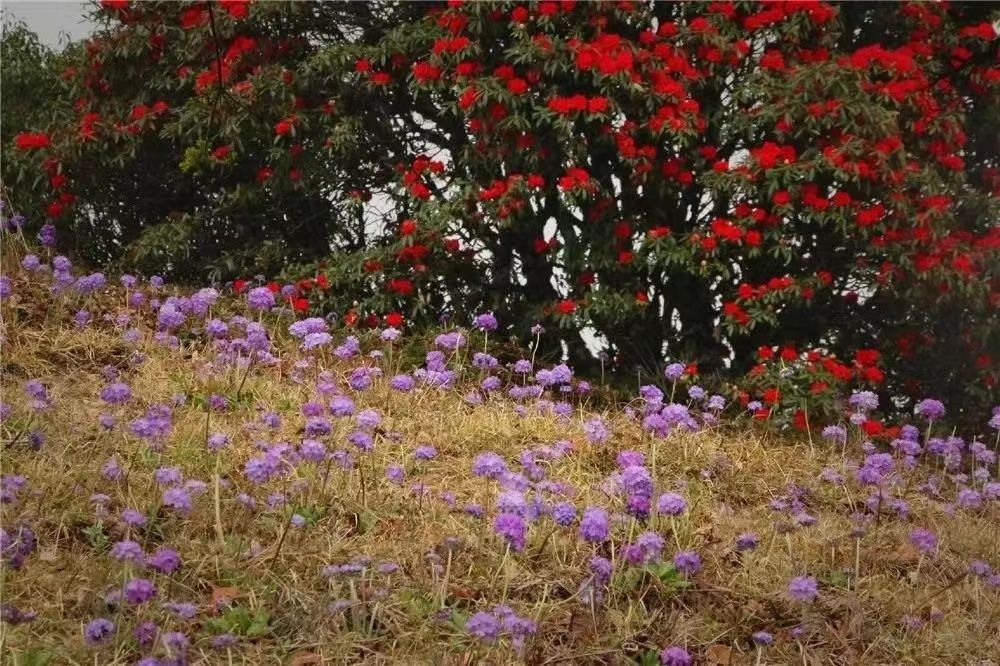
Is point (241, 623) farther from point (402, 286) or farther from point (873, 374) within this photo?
point (873, 374)

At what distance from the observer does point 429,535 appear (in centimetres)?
375

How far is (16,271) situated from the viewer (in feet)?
23.0

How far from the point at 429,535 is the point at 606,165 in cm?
400

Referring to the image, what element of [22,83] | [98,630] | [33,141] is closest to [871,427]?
[98,630]

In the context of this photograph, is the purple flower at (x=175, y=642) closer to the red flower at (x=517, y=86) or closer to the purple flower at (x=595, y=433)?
the purple flower at (x=595, y=433)

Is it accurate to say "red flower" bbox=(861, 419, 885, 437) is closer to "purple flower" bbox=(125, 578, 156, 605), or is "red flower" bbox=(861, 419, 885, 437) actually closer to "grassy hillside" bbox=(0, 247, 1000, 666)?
"grassy hillside" bbox=(0, 247, 1000, 666)

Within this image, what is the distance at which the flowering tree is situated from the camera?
646 cm

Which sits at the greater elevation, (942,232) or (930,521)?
(942,232)

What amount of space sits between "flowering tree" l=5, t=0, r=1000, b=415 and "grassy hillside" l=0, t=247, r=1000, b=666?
4.97ft

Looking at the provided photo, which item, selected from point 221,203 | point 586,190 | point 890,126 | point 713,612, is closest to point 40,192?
point 221,203

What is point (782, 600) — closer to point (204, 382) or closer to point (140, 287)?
point (204, 382)

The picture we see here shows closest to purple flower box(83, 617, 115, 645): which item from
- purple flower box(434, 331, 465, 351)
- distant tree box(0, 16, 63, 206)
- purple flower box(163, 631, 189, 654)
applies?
purple flower box(163, 631, 189, 654)

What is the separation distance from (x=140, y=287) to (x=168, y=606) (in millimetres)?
4987

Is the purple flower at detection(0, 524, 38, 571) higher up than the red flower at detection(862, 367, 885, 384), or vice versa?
the purple flower at detection(0, 524, 38, 571)
